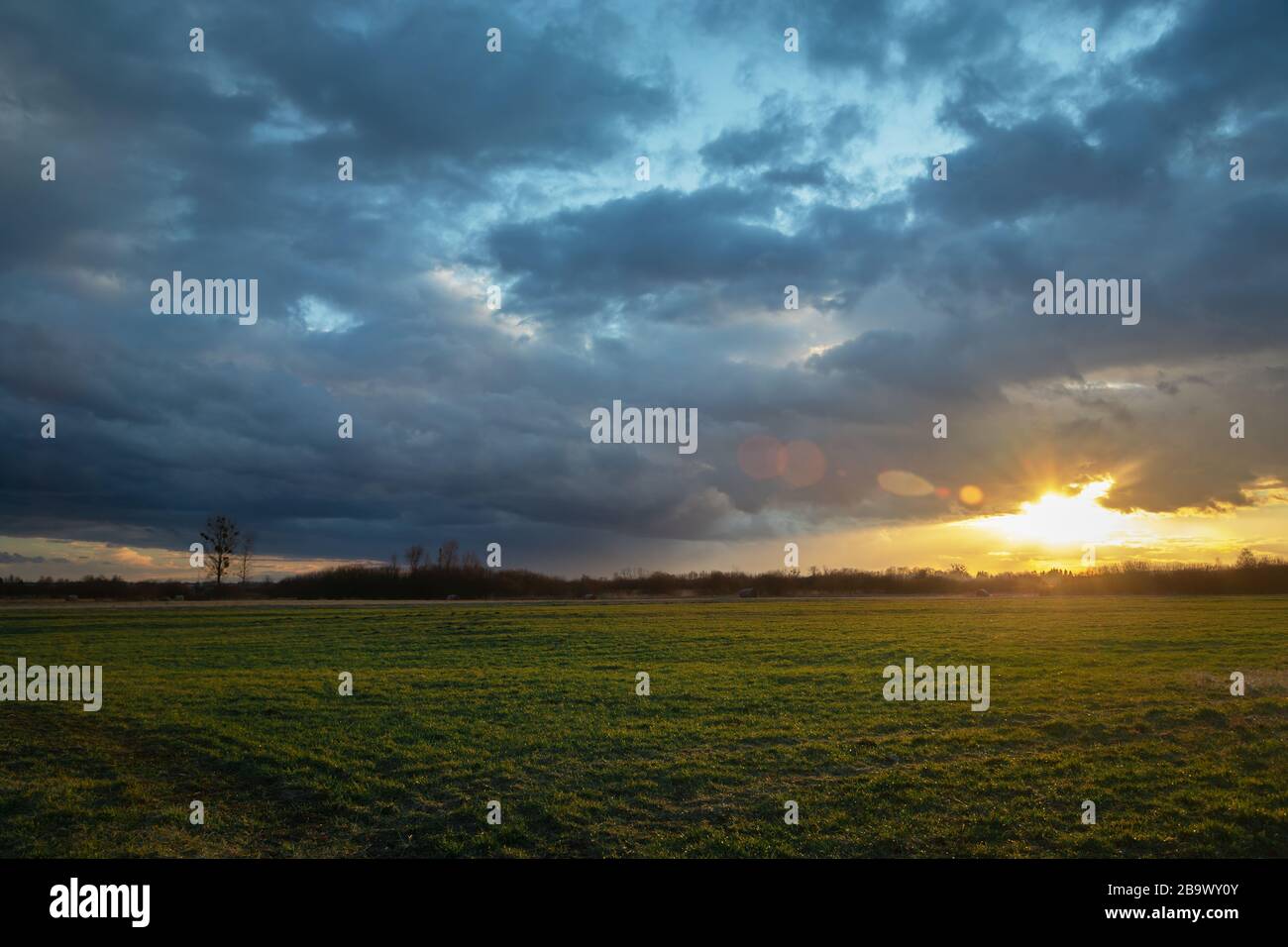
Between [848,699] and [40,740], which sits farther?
[848,699]

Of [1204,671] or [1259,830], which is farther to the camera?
[1204,671]

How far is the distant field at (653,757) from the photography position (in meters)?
12.0

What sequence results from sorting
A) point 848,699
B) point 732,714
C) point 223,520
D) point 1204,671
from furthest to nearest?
point 223,520 < point 1204,671 < point 848,699 < point 732,714

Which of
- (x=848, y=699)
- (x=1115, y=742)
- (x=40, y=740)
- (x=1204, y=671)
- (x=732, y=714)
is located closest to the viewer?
(x=1115, y=742)

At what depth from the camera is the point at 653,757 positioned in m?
16.1

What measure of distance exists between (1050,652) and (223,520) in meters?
122

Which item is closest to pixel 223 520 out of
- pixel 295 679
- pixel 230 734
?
pixel 295 679

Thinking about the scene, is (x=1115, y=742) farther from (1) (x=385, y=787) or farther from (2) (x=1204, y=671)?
(1) (x=385, y=787)

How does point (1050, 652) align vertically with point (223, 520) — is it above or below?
below

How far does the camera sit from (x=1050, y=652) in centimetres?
3216

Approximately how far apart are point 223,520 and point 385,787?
401ft

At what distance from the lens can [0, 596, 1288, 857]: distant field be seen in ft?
39.2
